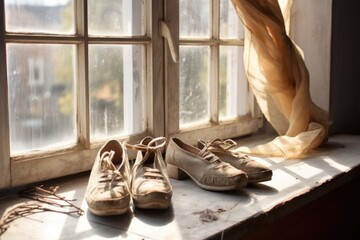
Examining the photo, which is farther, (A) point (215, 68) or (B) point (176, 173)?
(A) point (215, 68)

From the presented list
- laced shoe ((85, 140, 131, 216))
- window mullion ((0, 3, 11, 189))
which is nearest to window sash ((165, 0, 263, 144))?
laced shoe ((85, 140, 131, 216))

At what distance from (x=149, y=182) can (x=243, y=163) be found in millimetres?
335

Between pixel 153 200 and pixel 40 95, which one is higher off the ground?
pixel 40 95

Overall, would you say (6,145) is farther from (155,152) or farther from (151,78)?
(151,78)

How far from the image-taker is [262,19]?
1675mm

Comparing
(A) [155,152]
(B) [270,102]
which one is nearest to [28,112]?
(A) [155,152]

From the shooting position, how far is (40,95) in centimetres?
126

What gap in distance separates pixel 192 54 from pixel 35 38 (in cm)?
65

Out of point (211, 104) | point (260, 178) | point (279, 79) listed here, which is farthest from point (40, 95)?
point (279, 79)

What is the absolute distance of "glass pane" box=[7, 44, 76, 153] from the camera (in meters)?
1.21

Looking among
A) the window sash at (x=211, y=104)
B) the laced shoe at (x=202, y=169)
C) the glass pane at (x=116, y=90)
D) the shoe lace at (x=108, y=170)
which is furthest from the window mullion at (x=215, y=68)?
the shoe lace at (x=108, y=170)

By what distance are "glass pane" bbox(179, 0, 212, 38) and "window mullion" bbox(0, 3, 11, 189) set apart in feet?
2.24

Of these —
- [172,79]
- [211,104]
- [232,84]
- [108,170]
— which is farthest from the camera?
[232,84]

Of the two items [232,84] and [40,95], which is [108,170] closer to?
[40,95]
